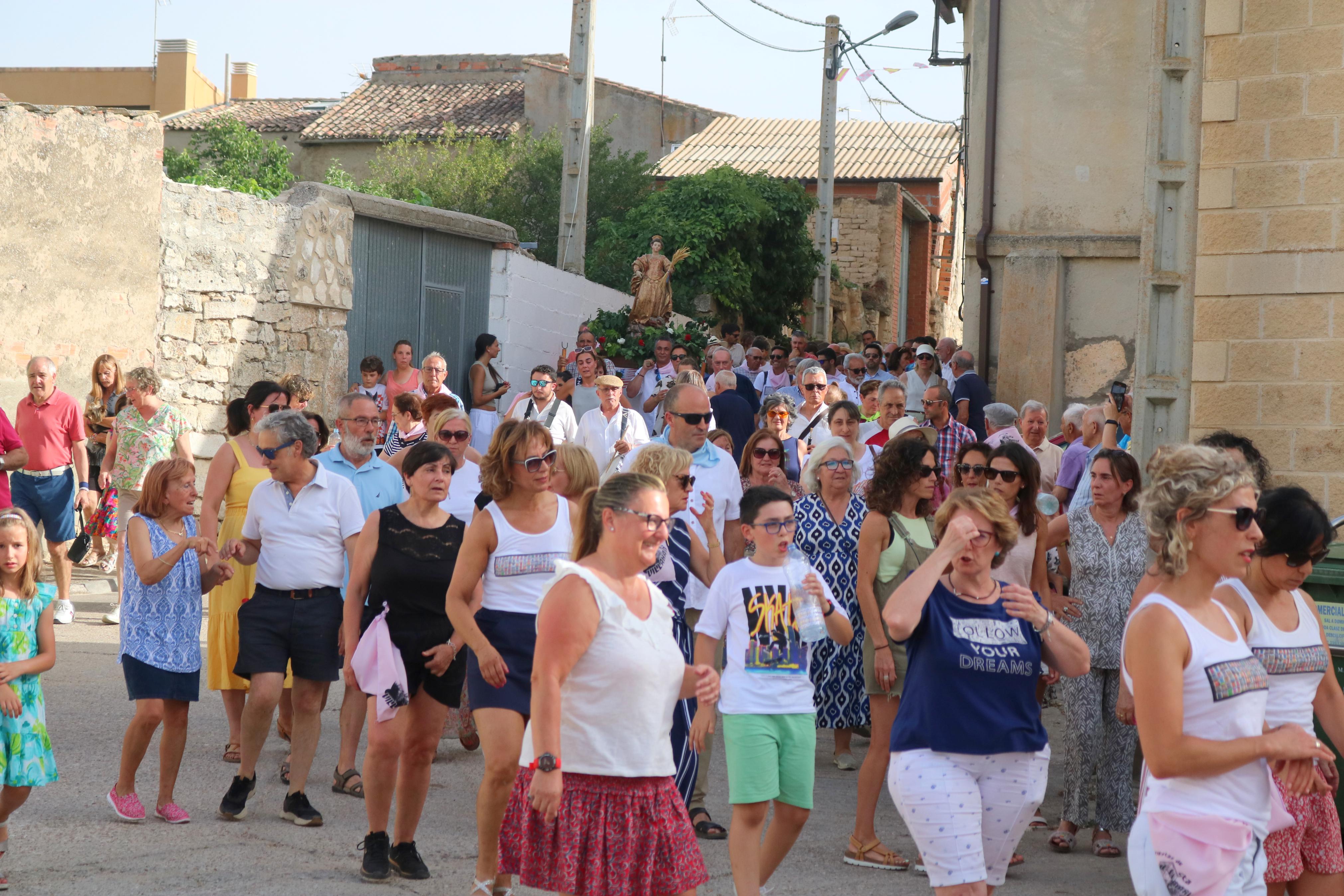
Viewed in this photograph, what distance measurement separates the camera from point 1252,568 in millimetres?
3908

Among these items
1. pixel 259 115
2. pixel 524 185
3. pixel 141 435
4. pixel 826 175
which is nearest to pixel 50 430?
pixel 141 435

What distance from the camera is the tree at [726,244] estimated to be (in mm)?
24219

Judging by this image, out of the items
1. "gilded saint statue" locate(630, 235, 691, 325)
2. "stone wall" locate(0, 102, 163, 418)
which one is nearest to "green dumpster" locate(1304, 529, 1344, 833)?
"stone wall" locate(0, 102, 163, 418)

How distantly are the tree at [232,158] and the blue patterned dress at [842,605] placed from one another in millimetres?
29720

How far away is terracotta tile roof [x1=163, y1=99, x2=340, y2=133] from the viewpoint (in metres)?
40.7

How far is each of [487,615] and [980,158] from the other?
13.5 meters

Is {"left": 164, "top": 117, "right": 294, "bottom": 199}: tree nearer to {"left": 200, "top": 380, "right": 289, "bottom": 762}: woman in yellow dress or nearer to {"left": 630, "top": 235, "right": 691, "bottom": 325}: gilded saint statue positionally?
{"left": 630, "top": 235, "right": 691, "bottom": 325}: gilded saint statue

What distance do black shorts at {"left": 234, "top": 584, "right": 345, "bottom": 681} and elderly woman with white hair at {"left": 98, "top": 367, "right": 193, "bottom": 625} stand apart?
153 inches

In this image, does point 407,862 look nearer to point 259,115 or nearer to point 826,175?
point 826,175

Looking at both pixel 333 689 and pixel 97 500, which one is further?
pixel 97 500

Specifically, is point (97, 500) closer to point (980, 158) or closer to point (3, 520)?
point (3, 520)

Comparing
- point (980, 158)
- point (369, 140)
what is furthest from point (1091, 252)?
point (369, 140)

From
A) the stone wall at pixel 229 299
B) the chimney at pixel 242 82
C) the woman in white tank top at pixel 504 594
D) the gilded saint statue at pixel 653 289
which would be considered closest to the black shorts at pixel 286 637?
the woman in white tank top at pixel 504 594

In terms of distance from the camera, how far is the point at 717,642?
489 centimetres
